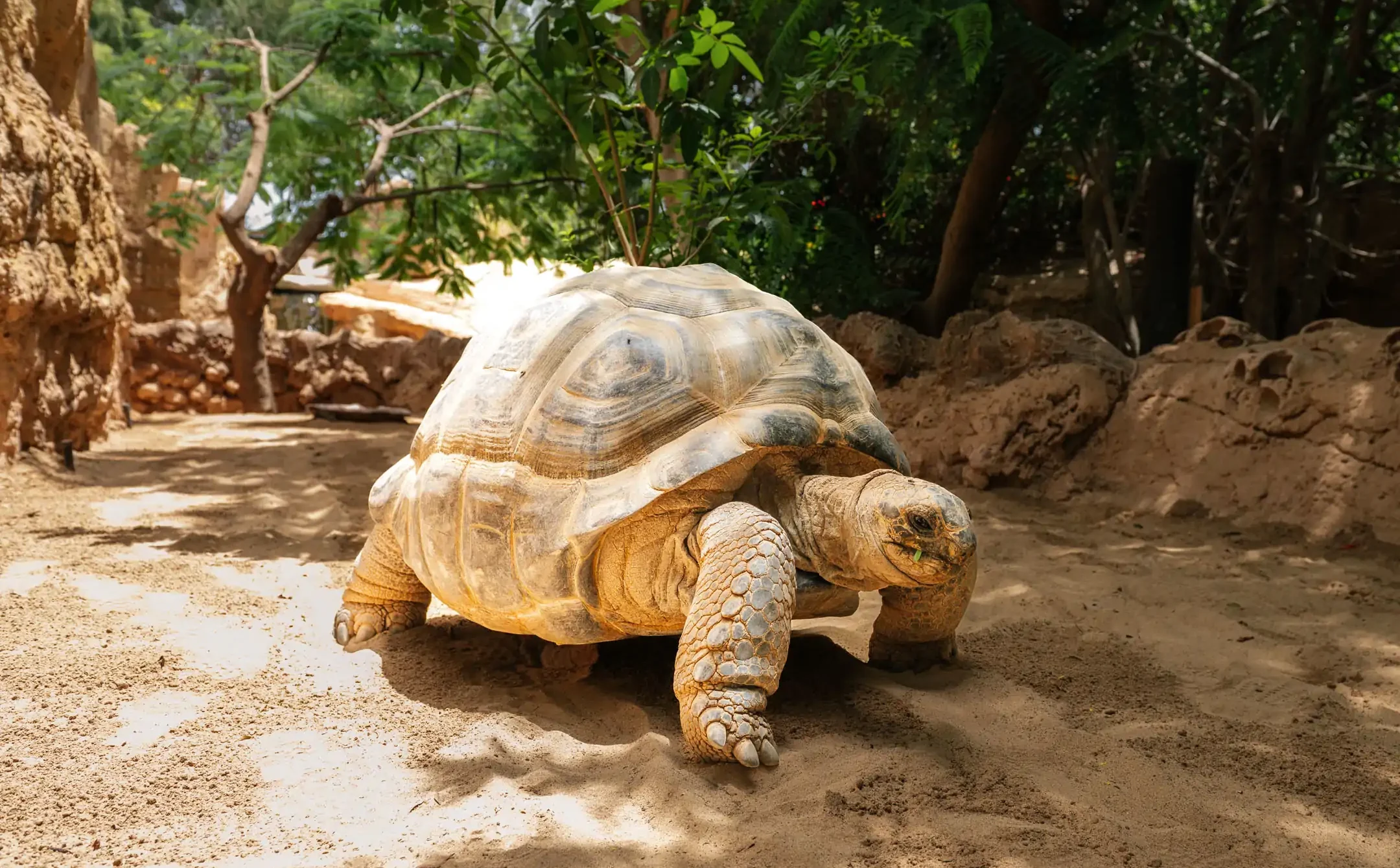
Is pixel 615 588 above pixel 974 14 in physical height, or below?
below

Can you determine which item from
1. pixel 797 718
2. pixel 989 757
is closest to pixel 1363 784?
pixel 989 757

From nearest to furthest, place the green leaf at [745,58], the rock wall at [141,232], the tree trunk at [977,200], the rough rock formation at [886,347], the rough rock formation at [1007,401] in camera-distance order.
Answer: the green leaf at [745,58] → the rough rock formation at [1007,401] → the tree trunk at [977,200] → the rough rock formation at [886,347] → the rock wall at [141,232]

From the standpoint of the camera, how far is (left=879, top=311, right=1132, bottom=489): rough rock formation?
4945 mm

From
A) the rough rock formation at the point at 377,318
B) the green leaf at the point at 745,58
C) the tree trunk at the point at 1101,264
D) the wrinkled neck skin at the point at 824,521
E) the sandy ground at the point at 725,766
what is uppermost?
the green leaf at the point at 745,58

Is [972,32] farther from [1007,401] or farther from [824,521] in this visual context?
[824,521]

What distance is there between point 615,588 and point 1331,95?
5583 mm

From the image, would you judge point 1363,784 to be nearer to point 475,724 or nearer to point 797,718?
point 797,718

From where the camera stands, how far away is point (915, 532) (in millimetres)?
2107

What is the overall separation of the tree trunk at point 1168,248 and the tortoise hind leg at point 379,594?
15.9ft

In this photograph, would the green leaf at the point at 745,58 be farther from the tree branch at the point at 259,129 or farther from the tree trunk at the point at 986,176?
the tree branch at the point at 259,129

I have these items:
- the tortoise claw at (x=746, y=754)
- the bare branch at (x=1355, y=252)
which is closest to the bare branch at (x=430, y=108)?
the bare branch at (x=1355, y=252)

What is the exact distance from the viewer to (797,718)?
2.34 meters

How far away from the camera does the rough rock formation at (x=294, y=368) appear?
1062cm

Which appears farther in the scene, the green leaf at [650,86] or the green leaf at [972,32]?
the green leaf at [972,32]
